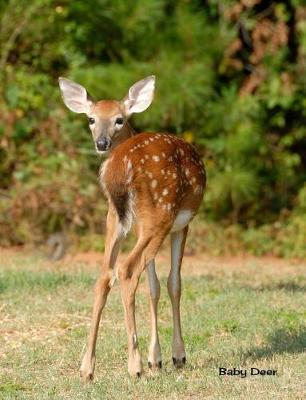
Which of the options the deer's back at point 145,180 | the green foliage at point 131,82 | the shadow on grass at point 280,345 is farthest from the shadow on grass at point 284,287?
the green foliage at point 131,82

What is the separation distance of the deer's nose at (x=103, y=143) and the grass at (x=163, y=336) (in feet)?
4.64

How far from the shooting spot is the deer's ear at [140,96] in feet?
26.8

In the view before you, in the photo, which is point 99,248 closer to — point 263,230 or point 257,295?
point 263,230

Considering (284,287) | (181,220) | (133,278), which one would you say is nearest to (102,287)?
(133,278)

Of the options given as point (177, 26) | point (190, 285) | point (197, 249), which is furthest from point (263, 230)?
point (190, 285)

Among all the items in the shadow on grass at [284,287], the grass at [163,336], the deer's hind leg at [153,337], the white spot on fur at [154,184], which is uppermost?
the white spot on fur at [154,184]

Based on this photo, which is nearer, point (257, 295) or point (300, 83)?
point (257, 295)

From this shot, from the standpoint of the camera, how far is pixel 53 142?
47.5 feet

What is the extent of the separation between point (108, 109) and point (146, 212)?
132cm

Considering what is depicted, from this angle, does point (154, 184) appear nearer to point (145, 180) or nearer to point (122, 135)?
point (145, 180)

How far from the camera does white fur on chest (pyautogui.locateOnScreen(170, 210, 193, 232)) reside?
7137 mm

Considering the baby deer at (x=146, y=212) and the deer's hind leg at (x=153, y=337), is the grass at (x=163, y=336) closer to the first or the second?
the deer's hind leg at (x=153, y=337)

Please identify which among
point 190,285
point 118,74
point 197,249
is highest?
point 118,74

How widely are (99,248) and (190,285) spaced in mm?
3907
